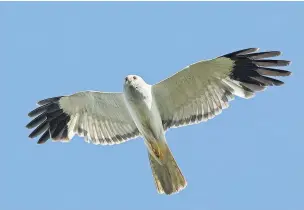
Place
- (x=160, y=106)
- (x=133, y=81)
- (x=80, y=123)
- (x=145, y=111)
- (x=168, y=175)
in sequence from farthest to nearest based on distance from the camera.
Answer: (x=80, y=123) < (x=160, y=106) < (x=168, y=175) < (x=145, y=111) < (x=133, y=81)

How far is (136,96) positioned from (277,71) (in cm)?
338

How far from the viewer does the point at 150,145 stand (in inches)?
793

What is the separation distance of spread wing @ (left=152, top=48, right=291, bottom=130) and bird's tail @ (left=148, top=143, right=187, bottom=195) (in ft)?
3.46

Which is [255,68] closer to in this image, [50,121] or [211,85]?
[211,85]

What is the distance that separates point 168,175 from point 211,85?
2454mm

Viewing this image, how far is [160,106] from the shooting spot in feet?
67.7

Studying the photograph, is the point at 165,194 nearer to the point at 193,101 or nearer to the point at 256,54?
the point at 193,101

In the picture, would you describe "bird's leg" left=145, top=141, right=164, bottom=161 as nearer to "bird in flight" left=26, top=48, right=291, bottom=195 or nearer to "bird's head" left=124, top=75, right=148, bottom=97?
"bird in flight" left=26, top=48, right=291, bottom=195

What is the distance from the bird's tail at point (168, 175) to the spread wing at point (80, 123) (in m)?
1.46

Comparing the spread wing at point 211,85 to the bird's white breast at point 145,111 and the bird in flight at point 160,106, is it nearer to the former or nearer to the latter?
the bird in flight at point 160,106

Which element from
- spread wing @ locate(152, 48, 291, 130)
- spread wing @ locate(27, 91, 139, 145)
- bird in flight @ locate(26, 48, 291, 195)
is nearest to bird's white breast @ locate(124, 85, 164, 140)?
bird in flight @ locate(26, 48, 291, 195)

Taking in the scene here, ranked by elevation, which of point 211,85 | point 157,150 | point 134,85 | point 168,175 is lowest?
point 168,175

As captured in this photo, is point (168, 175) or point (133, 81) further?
point (168, 175)

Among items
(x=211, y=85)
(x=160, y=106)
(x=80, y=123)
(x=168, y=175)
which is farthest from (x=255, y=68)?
(x=80, y=123)
